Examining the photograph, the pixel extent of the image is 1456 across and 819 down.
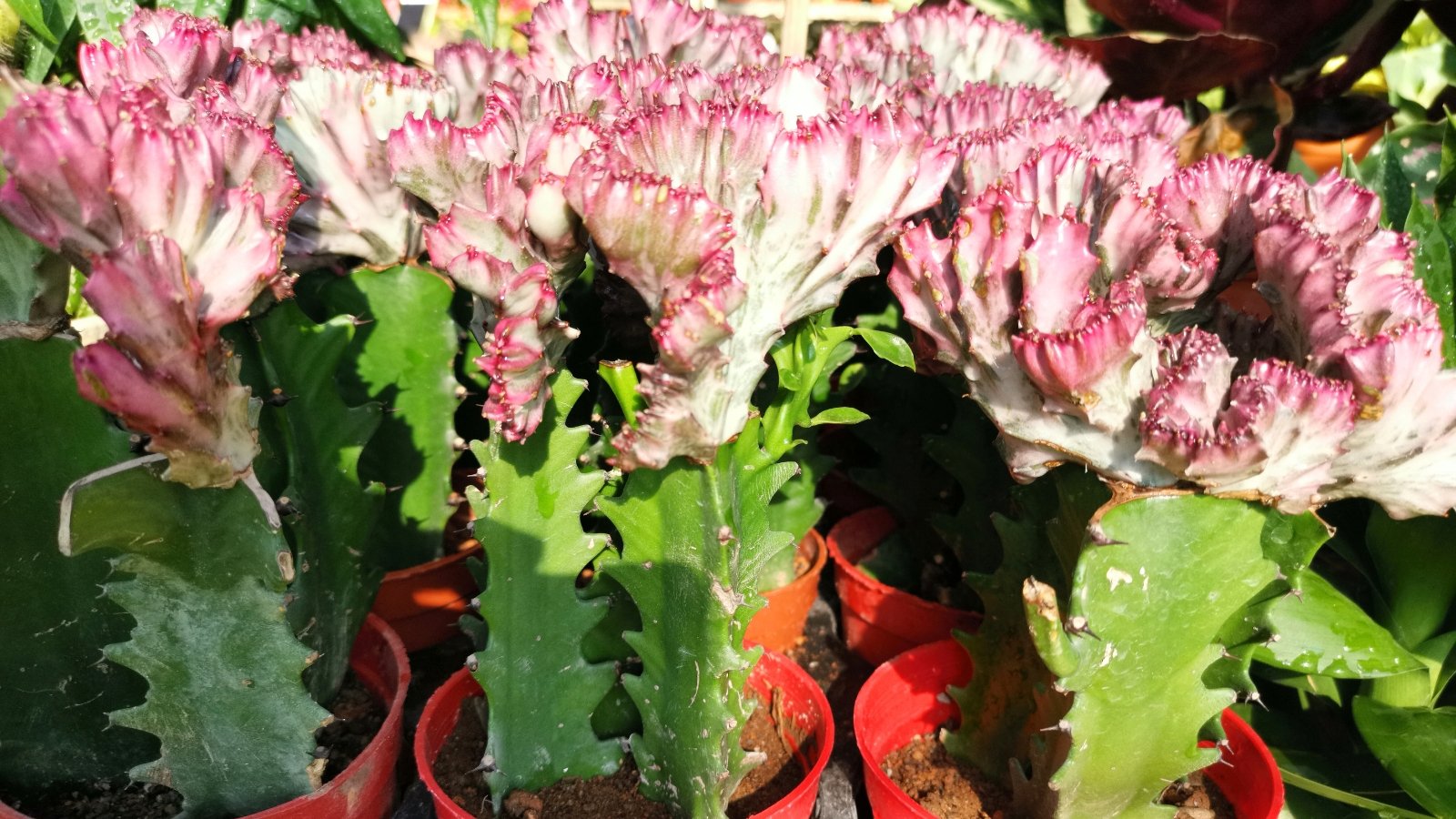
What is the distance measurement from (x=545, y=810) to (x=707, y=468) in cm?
53

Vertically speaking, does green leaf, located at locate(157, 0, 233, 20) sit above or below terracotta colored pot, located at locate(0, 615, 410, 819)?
above

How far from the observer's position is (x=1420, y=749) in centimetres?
127

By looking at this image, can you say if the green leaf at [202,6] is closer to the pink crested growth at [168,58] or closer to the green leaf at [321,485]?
the pink crested growth at [168,58]

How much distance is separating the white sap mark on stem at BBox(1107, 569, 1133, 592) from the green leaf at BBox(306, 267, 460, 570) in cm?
94

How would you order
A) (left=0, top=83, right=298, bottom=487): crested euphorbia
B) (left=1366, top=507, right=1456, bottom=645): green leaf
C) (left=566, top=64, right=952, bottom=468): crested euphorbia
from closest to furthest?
(left=0, top=83, right=298, bottom=487): crested euphorbia < (left=566, top=64, right=952, bottom=468): crested euphorbia < (left=1366, top=507, right=1456, bottom=645): green leaf

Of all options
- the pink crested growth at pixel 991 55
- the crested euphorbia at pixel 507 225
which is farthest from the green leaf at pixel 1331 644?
the crested euphorbia at pixel 507 225

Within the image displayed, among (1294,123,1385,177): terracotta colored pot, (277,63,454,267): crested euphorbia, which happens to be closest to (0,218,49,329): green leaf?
(277,63,454,267): crested euphorbia

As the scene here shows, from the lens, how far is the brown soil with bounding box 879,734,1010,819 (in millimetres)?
1325

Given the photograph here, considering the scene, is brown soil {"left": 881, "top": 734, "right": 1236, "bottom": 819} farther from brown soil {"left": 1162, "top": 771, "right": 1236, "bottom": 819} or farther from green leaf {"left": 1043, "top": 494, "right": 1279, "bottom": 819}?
green leaf {"left": 1043, "top": 494, "right": 1279, "bottom": 819}

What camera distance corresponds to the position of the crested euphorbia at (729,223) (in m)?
0.89

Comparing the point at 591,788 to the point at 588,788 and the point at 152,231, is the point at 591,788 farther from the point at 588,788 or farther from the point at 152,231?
the point at 152,231

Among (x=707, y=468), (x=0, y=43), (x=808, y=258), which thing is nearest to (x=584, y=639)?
(x=707, y=468)

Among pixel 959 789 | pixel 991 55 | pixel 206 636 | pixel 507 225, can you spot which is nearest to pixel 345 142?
pixel 507 225

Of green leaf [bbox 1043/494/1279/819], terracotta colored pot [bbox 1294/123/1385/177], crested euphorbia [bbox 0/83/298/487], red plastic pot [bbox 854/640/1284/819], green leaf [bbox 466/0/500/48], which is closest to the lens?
crested euphorbia [bbox 0/83/298/487]
